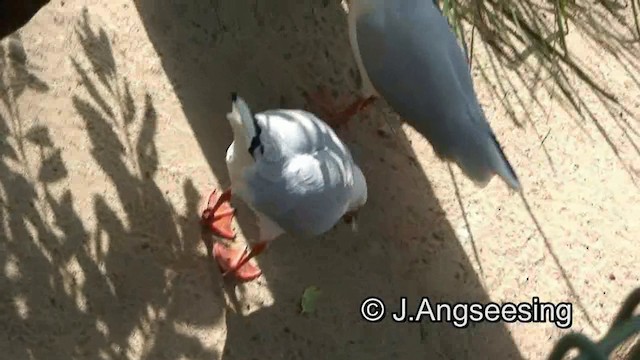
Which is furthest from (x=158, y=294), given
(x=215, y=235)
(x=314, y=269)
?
(x=314, y=269)

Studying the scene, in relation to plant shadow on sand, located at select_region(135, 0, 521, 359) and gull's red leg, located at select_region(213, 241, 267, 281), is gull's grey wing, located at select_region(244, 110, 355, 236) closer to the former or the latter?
gull's red leg, located at select_region(213, 241, 267, 281)

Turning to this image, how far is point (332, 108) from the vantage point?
2.46 metres

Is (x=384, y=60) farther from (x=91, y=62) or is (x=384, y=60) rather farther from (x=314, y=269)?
(x=91, y=62)

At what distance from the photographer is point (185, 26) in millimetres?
2426

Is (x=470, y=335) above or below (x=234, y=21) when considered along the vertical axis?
below

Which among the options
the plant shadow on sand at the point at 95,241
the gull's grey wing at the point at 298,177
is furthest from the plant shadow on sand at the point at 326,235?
the gull's grey wing at the point at 298,177

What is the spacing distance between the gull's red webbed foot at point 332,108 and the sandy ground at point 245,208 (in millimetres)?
50

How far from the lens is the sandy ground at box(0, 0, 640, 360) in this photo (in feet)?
6.75

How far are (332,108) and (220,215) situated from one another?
48cm

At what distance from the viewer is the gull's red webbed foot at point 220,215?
2201 millimetres

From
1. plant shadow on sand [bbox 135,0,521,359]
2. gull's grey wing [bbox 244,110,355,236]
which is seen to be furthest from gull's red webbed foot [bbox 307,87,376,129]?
gull's grey wing [bbox 244,110,355,236]

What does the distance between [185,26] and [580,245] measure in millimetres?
1293

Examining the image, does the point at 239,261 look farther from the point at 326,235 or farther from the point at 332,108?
the point at 332,108

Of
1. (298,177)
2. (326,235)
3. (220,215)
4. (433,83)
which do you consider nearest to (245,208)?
(220,215)
